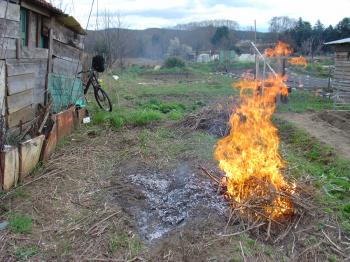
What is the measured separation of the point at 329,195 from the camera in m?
6.25

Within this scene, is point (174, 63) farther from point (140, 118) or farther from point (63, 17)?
point (63, 17)

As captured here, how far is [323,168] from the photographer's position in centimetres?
794

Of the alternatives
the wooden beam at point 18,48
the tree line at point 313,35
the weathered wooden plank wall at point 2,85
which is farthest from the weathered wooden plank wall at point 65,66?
the tree line at point 313,35

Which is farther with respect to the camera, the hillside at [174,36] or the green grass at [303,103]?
the hillside at [174,36]

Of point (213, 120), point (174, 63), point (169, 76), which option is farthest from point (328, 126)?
point (174, 63)

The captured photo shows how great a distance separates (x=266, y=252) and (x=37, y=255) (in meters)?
2.66

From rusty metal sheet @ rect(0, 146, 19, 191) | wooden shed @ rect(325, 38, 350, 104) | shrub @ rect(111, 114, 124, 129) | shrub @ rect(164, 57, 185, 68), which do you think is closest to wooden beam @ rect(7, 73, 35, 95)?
rusty metal sheet @ rect(0, 146, 19, 191)

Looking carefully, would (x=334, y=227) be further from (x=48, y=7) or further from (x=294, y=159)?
(x=48, y=7)

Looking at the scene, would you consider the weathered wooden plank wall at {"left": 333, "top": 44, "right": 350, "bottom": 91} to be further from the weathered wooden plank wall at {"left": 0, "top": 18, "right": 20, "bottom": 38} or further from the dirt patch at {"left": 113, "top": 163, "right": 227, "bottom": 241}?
the weathered wooden plank wall at {"left": 0, "top": 18, "right": 20, "bottom": 38}

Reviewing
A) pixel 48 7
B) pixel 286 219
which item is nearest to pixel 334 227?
pixel 286 219

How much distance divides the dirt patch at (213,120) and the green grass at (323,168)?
169 centimetres

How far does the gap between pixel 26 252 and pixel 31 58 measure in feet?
16.4

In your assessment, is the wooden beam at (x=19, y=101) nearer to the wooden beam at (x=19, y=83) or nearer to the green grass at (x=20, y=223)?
the wooden beam at (x=19, y=83)

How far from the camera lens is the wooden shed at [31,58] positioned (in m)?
6.87
